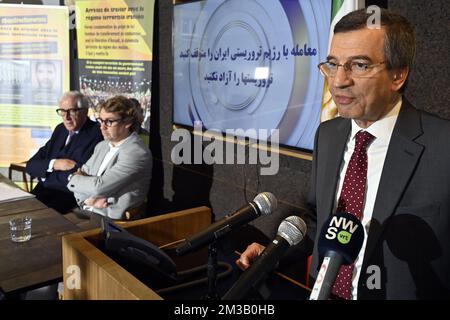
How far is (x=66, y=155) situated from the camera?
341 centimetres

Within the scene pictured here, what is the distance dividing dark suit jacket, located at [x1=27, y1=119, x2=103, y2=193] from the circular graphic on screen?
0.86m

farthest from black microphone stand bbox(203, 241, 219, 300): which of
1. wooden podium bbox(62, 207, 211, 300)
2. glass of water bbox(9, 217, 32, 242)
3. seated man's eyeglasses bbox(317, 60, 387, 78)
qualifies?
glass of water bbox(9, 217, 32, 242)

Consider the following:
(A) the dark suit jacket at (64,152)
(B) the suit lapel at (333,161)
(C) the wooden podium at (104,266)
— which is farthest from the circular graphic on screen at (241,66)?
(C) the wooden podium at (104,266)

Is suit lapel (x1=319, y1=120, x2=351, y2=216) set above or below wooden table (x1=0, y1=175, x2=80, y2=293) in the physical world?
above

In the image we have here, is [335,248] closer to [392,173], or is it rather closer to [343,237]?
[343,237]

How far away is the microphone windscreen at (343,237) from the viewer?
70 centimetres

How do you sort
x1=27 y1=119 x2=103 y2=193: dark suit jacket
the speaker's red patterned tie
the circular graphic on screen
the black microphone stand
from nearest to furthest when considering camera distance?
the black microphone stand, the speaker's red patterned tie, the circular graphic on screen, x1=27 y1=119 x2=103 y2=193: dark suit jacket

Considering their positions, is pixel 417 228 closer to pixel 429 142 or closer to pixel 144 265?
pixel 429 142

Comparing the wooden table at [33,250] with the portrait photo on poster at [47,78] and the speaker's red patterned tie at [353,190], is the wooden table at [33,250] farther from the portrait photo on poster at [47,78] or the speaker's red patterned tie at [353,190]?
the portrait photo on poster at [47,78]

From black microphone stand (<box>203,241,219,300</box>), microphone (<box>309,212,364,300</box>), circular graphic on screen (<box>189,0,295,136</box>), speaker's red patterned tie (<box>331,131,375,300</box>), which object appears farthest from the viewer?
circular graphic on screen (<box>189,0,295,136</box>)

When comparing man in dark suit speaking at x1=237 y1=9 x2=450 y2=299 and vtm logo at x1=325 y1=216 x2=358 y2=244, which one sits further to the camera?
man in dark suit speaking at x1=237 y1=9 x2=450 y2=299

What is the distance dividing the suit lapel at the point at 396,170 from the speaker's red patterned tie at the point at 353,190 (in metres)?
0.06

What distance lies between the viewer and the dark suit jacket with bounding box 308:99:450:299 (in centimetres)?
112

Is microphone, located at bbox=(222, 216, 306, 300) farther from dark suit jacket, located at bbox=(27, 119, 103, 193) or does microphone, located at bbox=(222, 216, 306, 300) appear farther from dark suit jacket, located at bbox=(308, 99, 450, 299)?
dark suit jacket, located at bbox=(27, 119, 103, 193)
